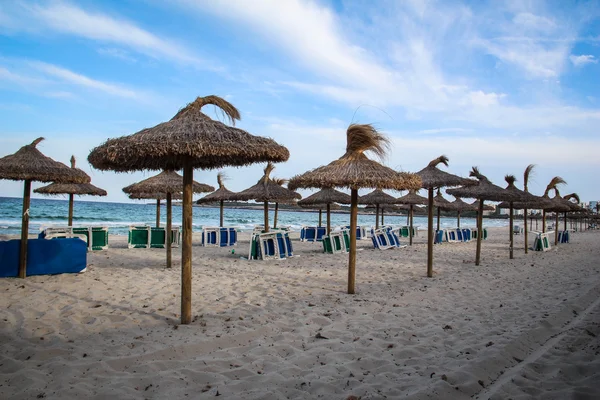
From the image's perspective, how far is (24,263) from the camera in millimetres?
6359

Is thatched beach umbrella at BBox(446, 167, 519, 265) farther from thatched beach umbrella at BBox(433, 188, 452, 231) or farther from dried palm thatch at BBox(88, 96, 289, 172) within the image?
thatched beach umbrella at BBox(433, 188, 452, 231)

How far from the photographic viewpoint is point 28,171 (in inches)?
241

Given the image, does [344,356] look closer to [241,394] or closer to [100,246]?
[241,394]

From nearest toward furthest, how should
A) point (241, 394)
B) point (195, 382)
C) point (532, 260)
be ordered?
point (241, 394) → point (195, 382) → point (532, 260)

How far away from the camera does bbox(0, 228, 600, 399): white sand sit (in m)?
2.72

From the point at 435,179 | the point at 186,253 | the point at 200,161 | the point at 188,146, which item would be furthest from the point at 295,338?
the point at 435,179

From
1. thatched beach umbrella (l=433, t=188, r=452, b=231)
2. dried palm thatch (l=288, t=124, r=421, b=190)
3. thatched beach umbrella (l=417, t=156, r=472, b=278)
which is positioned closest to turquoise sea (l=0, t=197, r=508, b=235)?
dried palm thatch (l=288, t=124, r=421, b=190)

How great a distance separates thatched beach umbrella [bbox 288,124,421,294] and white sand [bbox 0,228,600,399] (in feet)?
4.38

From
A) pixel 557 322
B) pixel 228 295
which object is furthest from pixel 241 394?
pixel 557 322

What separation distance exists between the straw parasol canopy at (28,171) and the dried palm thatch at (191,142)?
2.44m

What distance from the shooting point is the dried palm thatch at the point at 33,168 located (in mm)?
6086

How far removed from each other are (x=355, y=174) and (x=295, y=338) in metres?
2.78

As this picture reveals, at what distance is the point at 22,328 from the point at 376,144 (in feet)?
17.3

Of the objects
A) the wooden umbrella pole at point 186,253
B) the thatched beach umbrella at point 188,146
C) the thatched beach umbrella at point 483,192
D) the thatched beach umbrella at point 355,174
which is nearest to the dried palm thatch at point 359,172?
the thatched beach umbrella at point 355,174
